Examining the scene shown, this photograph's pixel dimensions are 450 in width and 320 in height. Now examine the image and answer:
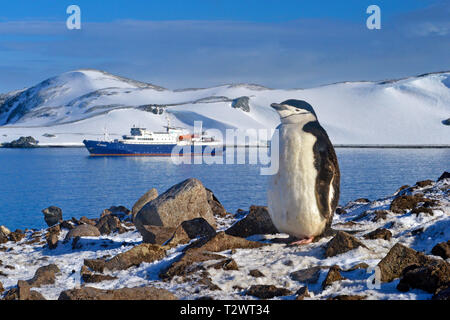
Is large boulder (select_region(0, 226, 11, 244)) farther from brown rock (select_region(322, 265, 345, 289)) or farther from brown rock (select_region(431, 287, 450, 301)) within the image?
brown rock (select_region(431, 287, 450, 301))

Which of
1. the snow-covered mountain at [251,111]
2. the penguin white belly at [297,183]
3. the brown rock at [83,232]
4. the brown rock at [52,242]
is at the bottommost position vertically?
the brown rock at [52,242]

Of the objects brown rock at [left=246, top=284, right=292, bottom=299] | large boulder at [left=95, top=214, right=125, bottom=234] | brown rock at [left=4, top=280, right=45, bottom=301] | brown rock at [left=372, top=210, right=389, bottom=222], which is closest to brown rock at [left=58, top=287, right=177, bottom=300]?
brown rock at [left=4, top=280, right=45, bottom=301]

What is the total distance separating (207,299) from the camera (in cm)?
413

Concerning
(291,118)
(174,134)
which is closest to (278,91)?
(174,134)

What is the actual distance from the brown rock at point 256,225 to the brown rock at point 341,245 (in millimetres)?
1574

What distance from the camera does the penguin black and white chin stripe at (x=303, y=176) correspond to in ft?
18.1

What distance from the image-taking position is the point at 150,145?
5925 cm

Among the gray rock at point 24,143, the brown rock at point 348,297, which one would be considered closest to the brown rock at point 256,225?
the brown rock at point 348,297

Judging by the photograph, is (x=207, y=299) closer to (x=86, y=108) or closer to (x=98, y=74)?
(x=86, y=108)

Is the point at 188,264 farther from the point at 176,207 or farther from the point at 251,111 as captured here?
the point at 251,111

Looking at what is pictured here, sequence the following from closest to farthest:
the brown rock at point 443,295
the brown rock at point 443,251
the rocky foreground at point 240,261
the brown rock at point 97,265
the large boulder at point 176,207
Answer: the brown rock at point 443,295, the rocky foreground at point 240,261, the brown rock at point 443,251, the brown rock at point 97,265, the large boulder at point 176,207

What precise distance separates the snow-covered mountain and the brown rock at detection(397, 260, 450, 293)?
76936 mm

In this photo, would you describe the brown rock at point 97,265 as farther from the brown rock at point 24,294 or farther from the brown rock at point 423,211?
the brown rock at point 423,211

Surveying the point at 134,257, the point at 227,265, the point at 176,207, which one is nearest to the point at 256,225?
the point at 134,257
